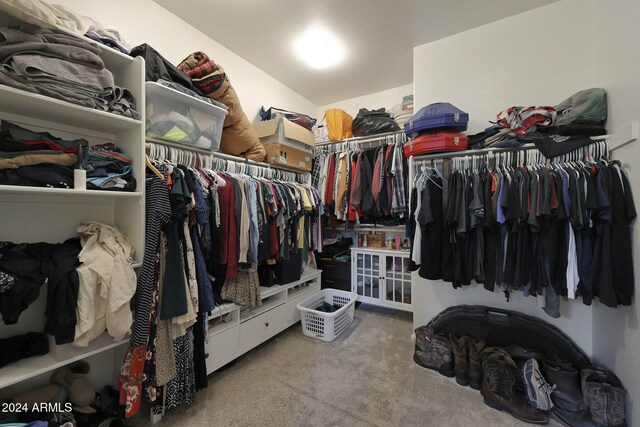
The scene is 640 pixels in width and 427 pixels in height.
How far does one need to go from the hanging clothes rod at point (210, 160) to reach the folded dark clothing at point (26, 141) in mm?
405

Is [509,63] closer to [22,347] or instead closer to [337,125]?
[337,125]

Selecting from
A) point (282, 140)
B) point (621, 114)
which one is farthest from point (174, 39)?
point (621, 114)

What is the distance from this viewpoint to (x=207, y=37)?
228cm

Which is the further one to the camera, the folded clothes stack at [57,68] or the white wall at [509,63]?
the white wall at [509,63]

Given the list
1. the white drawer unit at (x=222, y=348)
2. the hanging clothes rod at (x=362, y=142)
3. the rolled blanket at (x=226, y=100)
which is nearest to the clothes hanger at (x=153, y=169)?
the rolled blanket at (x=226, y=100)

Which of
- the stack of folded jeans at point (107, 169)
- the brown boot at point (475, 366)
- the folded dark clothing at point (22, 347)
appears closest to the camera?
the folded dark clothing at point (22, 347)

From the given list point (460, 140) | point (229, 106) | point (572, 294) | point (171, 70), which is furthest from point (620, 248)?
point (171, 70)

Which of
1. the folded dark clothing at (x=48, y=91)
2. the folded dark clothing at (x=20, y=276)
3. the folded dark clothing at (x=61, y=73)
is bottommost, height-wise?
the folded dark clothing at (x=20, y=276)

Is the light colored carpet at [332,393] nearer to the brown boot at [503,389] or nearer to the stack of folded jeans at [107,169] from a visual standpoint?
the brown boot at [503,389]

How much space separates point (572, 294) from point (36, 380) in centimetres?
298

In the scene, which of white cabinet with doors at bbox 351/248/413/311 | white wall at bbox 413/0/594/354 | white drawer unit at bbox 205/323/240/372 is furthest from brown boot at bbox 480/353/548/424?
white drawer unit at bbox 205/323/240/372

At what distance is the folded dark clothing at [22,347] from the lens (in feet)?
3.76

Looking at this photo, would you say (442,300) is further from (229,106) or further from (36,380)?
(36,380)

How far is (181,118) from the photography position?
166cm
